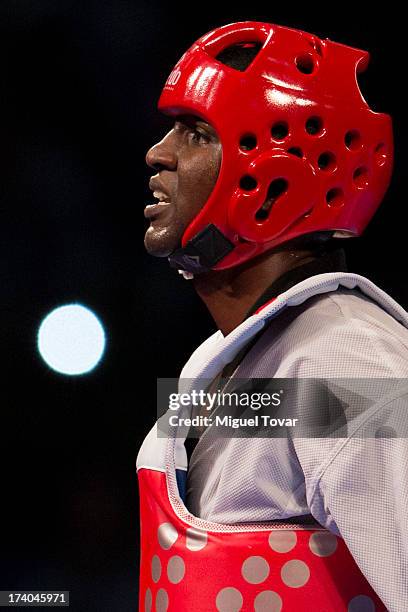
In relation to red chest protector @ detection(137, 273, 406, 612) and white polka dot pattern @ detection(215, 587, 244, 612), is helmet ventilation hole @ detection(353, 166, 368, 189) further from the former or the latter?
white polka dot pattern @ detection(215, 587, 244, 612)

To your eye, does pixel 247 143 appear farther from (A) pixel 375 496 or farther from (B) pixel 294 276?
(A) pixel 375 496

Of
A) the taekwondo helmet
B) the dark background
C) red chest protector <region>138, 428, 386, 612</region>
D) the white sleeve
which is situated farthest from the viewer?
the dark background

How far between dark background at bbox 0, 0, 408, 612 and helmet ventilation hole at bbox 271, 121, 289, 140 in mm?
1272

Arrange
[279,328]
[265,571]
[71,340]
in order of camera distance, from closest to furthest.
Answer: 1. [265,571]
2. [279,328]
3. [71,340]

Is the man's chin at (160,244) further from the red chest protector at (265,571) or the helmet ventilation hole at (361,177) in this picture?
the red chest protector at (265,571)

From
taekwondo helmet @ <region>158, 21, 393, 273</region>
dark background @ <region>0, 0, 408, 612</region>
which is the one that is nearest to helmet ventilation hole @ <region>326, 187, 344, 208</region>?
taekwondo helmet @ <region>158, 21, 393, 273</region>

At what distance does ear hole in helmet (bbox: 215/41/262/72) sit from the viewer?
64.3 inches

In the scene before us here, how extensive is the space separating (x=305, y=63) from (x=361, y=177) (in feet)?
0.77

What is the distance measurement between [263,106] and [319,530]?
0.72 meters

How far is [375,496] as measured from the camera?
120 cm

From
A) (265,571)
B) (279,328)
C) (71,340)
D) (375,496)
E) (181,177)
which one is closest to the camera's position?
(375,496)

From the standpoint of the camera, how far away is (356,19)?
8.27 ft

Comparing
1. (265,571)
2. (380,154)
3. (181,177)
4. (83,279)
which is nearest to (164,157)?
(181,177)

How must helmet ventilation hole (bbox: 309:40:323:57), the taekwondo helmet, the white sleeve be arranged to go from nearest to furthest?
the white sleeve
the taekwondo helmet
helmet ventilation hole (bbox: 309:40:323:57)
